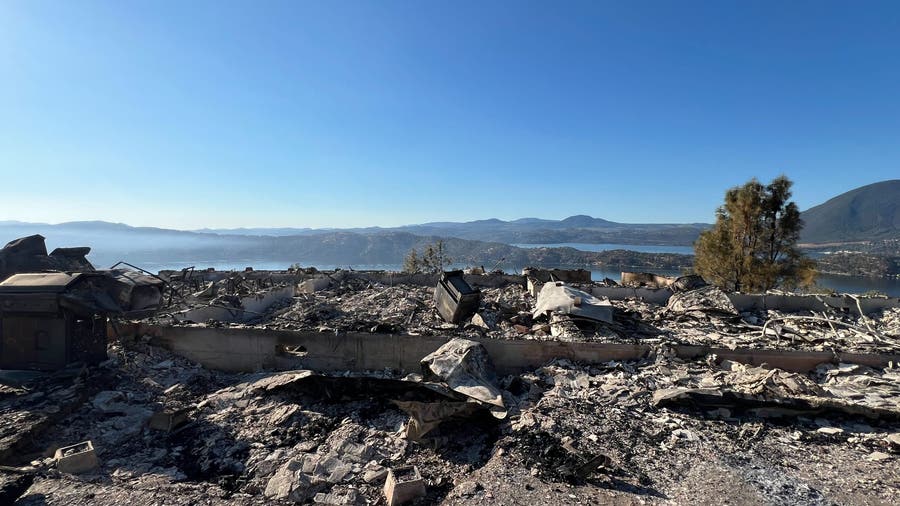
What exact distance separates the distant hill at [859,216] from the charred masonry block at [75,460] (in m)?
148

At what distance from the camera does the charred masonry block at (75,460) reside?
13.5ft

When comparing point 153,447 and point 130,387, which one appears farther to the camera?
point 130,387

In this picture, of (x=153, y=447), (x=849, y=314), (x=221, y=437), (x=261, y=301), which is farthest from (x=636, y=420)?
(x=261, y=301)

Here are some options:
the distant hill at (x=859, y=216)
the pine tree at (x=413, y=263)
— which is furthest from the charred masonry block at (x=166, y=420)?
the distant hill at (x=859, y=216)

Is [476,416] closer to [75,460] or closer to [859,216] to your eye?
[75,460]

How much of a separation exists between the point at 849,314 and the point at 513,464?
10588 millimetres

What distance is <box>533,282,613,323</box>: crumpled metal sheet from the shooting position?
8.05 m

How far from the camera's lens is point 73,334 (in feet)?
19.6

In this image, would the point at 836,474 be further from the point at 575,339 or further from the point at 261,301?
the point at 261,301

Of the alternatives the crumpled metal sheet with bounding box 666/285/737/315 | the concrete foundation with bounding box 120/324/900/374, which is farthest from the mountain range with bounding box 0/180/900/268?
the concrete foundation with bounding box 120/324/900/374

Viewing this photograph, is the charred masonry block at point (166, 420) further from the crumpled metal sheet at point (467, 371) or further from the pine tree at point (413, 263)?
the pine tree at point (413, 263)

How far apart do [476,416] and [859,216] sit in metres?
201

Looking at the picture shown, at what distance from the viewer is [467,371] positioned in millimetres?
5719

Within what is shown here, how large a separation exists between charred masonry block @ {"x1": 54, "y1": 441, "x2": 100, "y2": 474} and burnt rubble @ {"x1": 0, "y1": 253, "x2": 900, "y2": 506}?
0.02 metres
